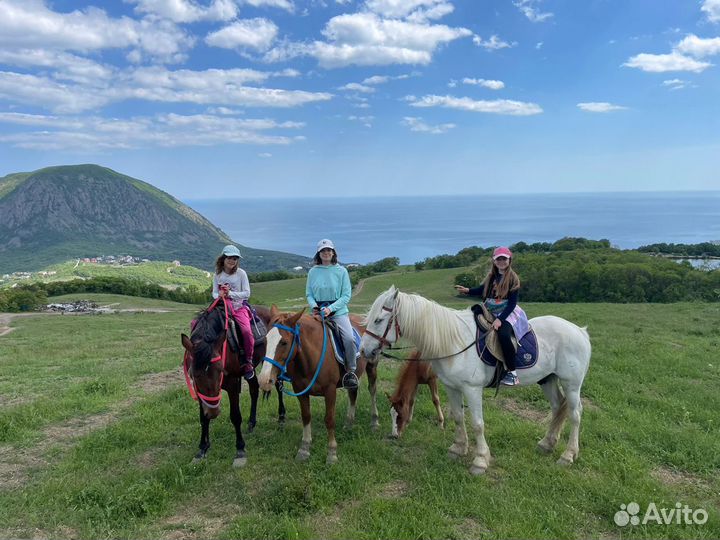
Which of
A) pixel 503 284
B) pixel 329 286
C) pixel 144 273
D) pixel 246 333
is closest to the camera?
pixel 503 284

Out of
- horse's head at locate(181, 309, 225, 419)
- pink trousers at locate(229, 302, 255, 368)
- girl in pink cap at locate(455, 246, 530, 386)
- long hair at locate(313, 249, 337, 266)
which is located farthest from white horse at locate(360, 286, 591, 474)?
horse's head at locate(181, 309, 225, 419)

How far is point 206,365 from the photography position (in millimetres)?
4957

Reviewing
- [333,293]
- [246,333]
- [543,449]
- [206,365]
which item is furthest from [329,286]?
[543,449]

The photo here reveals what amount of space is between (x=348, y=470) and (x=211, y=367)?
2213 mm

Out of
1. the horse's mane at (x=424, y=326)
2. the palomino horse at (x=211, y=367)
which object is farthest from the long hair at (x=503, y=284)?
the palomino horse at (x=211, y=367)

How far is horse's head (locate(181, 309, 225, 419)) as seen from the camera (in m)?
4.90

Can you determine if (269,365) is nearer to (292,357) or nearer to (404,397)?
(292,357)

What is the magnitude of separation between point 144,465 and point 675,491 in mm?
6857

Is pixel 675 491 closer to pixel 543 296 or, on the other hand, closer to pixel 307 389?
pixel 307 389

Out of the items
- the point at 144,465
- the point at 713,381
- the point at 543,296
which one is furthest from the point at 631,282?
the point at 144,465

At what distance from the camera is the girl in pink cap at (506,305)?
559 centimetres

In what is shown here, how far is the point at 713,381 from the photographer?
9070 millimetres

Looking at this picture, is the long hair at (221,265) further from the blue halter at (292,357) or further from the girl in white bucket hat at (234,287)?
the blue halter at (292,357)

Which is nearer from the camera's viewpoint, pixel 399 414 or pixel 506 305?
pixel 506 305
